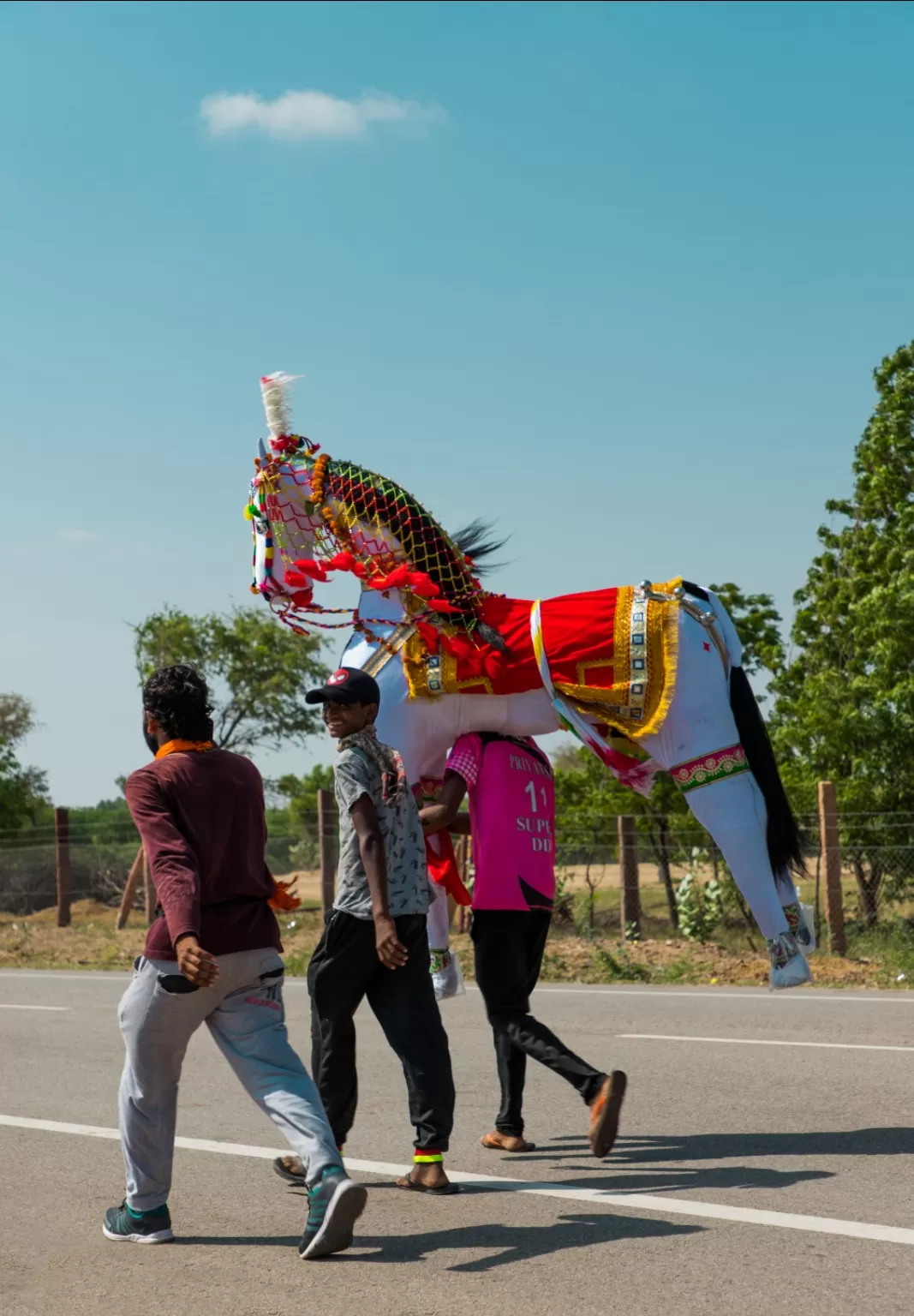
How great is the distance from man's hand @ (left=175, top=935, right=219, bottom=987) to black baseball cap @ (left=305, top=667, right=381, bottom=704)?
1136 millimetres

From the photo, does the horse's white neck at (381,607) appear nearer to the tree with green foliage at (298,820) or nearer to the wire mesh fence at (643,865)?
the wire mesh fence at (643,865)

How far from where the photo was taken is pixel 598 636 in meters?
7.51

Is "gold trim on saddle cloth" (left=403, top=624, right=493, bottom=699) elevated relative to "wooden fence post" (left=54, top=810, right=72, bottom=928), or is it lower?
elevated

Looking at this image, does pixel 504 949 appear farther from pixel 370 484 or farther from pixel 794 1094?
pixel 370 484

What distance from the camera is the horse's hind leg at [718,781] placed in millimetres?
7383

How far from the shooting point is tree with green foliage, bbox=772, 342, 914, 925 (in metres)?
16.9

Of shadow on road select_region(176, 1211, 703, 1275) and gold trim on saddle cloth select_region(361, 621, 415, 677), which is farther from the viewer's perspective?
gold trim on saddle cloth select_region(361, 621, 415, 677)

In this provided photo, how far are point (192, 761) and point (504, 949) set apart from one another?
6.02ft

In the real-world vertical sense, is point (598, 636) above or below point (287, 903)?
above

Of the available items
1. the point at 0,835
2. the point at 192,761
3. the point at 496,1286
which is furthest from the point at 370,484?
the point at 0,835

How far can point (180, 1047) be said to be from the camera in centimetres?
513

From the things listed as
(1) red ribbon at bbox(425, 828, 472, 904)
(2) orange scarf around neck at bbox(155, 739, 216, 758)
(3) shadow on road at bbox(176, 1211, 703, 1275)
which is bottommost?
(3) shadow on road at bbox(176, 1211, 703, 1275)

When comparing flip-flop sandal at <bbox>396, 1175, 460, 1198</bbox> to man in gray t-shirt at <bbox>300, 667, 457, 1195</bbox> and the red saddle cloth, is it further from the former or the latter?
the red saddle cloth

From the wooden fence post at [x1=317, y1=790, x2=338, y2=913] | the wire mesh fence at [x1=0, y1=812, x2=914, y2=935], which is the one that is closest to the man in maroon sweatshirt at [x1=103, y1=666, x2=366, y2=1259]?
the wire mesh fence at [x1=0, y1=812, x2=914, y2=935]
